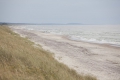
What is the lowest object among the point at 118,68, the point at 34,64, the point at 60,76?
the point at 118,68

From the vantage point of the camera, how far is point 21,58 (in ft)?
22.8

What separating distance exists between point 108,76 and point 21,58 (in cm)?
608

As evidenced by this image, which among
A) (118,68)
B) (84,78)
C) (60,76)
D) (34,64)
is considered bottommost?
(118,68)

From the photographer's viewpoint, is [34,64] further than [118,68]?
No

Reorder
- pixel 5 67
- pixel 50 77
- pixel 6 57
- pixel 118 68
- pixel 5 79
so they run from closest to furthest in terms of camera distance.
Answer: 1. pixel 5 79
2. pixel 5 67
3. pixel 50 77
4. pixel 6 57
5. pixel 118 68

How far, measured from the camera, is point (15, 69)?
5684 mm

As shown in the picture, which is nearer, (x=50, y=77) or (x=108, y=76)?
(x=50, y=77)

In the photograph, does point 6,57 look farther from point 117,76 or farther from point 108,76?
point 117,76

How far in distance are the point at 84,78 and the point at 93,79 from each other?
2.11 ft

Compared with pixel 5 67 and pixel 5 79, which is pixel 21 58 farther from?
pixel 5 79

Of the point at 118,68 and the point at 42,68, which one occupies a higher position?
the point at 42,68

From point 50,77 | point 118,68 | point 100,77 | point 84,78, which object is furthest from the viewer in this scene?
point 118,68

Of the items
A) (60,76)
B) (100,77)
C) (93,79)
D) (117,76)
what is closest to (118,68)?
(117,76)

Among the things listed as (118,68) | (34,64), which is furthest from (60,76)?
(118,68)
